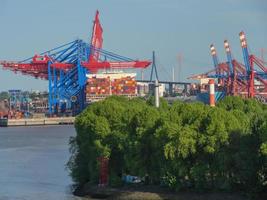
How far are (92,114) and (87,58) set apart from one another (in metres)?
64.6

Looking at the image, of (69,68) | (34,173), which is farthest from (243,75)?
(34,173)

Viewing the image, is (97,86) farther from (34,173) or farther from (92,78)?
(34,173)

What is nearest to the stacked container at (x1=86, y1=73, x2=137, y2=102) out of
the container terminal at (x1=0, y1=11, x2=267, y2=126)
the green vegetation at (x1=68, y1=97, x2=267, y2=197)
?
the container terminal at (x1=0, y1=11, x2=267, y2=126)

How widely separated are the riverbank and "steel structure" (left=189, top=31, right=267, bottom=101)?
5441 centimetres

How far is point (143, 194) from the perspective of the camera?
2158 cm

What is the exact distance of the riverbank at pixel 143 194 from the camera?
66.5ft

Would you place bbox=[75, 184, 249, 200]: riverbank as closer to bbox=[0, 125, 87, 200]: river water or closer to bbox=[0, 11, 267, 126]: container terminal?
bbox=[0, 125, 87, 200]: river water

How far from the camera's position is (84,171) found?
82.2 feet

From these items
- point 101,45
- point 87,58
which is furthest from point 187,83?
point 87,58

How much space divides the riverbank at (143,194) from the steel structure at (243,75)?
5441cm

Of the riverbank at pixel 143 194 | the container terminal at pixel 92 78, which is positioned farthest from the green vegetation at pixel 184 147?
the container terminal at pixel 92 78

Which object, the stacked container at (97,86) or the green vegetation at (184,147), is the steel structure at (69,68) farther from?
the green vegetation at (184,147)

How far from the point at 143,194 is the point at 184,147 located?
6.73 feet

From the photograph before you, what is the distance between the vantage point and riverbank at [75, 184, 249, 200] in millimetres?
20281
